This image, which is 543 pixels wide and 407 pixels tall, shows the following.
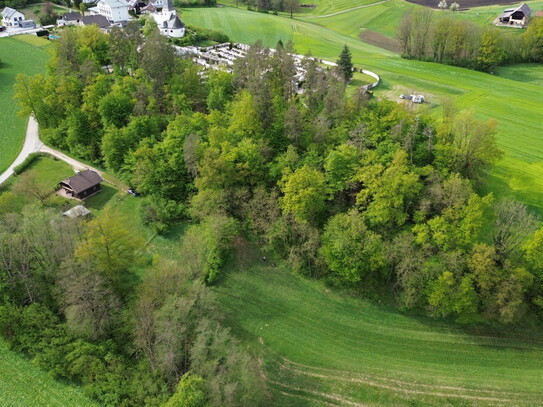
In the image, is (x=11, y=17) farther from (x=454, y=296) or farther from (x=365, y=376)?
(x=454, y=296)

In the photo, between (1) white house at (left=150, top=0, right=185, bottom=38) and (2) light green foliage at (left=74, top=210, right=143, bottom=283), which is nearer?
(2) light green foliage at (left=74, top=210, right=143, bottom=283)

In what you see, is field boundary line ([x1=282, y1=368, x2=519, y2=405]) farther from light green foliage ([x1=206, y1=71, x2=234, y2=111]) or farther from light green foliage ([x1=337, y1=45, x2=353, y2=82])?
light green foliage ([x1=337, y1=45, x2=353, y2=82])

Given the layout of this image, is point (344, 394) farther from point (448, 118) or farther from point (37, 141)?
point (37, 141)

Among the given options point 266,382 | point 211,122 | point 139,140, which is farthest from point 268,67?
point 266,382

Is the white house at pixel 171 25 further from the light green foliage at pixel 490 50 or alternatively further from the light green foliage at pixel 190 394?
the light green foliage at pixel 190 394

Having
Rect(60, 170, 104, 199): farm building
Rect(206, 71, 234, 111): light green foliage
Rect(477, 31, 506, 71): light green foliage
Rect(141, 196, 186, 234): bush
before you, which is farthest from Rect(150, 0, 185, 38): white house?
Rect(477, 31, 506, 71): light green foliage

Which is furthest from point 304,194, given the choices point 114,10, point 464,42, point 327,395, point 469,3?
point 469,3
